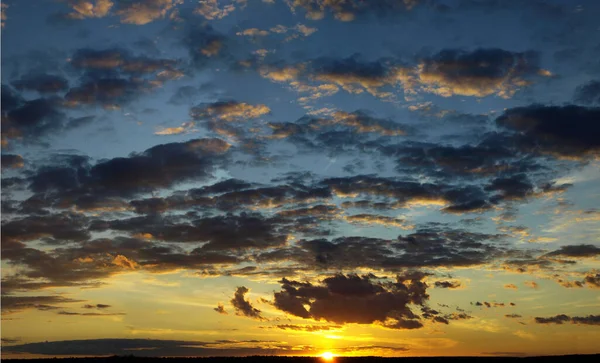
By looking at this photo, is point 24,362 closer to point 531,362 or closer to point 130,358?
point 130,358

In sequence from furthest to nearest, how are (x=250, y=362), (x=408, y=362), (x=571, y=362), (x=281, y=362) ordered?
1. (x=408, y=362)
2. (x=281, y=362)
3. (x=250, y=362)
4. (x=571, y=362)

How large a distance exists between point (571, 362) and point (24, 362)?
162 metres

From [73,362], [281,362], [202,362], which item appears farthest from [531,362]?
[73,362]

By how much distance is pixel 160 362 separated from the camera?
507 ft

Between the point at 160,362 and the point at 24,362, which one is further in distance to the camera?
the point at 24,362

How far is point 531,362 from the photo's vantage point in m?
177

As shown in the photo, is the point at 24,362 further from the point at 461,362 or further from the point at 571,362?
→ the point at 571,362

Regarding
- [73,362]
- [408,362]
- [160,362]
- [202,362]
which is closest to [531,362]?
[408,362]

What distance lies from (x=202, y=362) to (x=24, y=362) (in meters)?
60.0

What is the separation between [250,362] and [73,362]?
55.0 m

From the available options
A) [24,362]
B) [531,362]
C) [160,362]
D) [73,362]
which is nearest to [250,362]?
[160,362]

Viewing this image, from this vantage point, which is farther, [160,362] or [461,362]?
[461,362]

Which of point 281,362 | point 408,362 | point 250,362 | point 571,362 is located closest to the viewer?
point 571,362

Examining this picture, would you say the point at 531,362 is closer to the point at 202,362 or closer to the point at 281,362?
the point at 281,362
